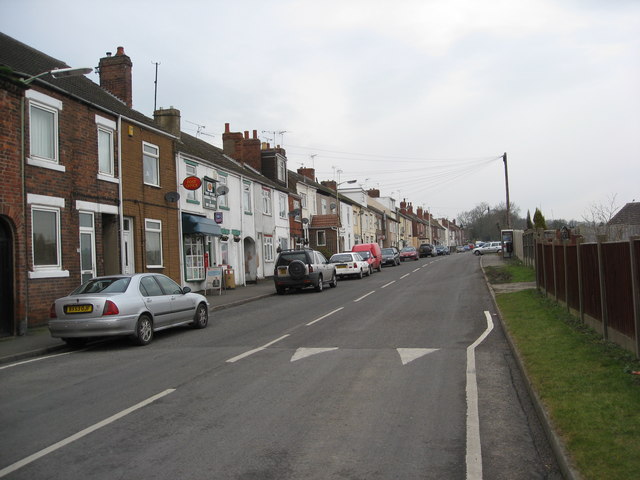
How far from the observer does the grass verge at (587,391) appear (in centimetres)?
442

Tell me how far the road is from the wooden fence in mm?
1622

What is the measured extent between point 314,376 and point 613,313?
4702 millimetres

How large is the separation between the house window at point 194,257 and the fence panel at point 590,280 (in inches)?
686

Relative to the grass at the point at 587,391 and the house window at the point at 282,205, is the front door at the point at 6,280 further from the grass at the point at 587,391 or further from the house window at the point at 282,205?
the house window at the point at 282,205

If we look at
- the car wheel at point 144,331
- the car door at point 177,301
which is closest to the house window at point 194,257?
the car door at point 177,301

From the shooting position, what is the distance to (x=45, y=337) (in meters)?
13.4

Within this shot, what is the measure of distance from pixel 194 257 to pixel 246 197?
7.60 meters

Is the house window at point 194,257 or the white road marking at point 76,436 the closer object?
the white road marking at point 76,436

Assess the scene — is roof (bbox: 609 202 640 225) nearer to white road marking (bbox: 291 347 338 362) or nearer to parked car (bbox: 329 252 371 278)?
parked car (bbox: 329 252 371 278)

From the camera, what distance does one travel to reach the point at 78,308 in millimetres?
11438

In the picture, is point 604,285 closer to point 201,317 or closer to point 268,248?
point 201,317

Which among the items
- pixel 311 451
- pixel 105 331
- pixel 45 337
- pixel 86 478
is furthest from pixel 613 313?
pixel 45 337

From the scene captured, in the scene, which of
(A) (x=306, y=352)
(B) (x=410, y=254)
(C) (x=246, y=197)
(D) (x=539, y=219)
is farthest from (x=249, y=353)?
(B) (x=410, y=254)

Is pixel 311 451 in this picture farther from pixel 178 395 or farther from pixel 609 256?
pixel 609 256
